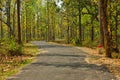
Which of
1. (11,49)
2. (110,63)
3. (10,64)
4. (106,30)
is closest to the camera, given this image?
(10,64)

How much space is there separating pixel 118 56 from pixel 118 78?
1123 cm

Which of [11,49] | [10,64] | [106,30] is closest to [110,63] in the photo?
[106,30]

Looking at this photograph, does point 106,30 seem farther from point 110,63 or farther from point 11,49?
point 11,49

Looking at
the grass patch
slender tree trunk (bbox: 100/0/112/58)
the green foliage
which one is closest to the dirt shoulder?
slender tree trunk (bbox: 100/0/112/58)

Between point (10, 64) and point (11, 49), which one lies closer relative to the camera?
point (10, 64)

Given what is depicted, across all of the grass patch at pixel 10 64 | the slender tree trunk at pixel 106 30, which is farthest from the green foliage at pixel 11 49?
the slender tree trunk at pixel 106 30

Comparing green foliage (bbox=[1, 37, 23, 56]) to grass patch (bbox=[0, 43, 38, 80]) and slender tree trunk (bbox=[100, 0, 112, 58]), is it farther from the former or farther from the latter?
slender tree trunk (bbox=[100, 0, 112, 58])

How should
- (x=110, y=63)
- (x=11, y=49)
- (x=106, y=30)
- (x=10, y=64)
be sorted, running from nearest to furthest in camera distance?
(x=10, y=64) → (x=110, y=63) → (x=106, y=30) → (x=11, y=49)

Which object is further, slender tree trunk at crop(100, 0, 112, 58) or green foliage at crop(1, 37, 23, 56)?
green foliage at crop(1, 37, 23, 56)

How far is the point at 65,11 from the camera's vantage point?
63.9m

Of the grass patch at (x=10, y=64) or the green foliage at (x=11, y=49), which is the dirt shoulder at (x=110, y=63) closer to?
the grass patch at (x=10, y=64)

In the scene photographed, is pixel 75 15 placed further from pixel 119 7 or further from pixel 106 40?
pixel 106 40

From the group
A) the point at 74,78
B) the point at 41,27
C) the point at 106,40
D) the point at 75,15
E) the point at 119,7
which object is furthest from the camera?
the point at 41,27

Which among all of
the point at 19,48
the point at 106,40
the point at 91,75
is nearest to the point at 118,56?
the point at 106,40
